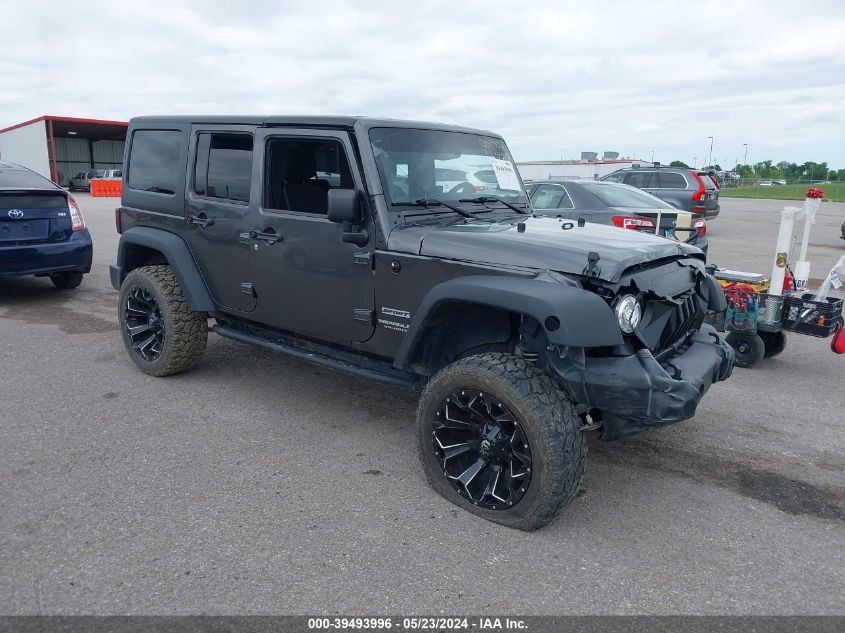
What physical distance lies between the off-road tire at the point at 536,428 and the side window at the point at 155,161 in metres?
3.02

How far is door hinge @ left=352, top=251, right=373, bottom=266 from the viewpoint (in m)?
3.77

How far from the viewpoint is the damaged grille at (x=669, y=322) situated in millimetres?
3414

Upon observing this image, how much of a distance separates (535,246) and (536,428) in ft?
2.97

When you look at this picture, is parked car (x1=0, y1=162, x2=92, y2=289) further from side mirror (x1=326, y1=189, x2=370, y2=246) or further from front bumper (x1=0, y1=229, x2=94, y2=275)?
side mirror (x1=326, y1=189, x2=370, y2=246)

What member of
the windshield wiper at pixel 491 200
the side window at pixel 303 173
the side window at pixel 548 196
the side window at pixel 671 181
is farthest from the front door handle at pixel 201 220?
the side window at pixel 671 181

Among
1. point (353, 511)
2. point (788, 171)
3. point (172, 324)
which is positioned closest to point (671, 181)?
point (172, 324)

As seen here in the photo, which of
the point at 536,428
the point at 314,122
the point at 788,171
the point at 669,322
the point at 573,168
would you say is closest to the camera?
the point at 536,428

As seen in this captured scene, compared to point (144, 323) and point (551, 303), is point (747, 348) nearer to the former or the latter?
point (551, 303)

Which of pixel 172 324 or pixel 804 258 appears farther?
pixel 804 258

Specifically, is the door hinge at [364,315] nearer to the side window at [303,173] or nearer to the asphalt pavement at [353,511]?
the side window at [303,173]

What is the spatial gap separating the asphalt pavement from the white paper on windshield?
171 cm

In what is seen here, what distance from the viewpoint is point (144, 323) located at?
17.8 feet

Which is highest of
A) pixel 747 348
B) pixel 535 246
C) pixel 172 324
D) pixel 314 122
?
pixel 314 122

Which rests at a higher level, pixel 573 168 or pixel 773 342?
pixel 573 168
